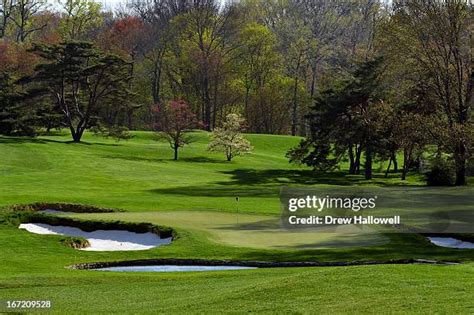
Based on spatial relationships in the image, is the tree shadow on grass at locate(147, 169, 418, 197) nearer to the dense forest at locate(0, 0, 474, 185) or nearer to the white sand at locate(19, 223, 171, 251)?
the dense forest at locate(0, 0, 474, 185)

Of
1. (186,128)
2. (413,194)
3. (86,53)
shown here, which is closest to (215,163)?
(186,128)

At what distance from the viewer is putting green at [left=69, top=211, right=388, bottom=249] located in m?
24.6

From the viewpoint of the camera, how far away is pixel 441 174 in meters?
50.3

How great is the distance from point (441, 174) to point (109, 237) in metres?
30.2

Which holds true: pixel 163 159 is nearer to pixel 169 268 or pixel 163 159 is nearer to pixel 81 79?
pixel 81 79

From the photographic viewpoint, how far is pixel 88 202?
36562 mm

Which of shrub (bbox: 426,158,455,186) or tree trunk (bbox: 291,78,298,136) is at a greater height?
tree trunk (bbox: 291,78,298,136)

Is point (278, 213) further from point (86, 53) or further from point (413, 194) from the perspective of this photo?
point (86, 53)

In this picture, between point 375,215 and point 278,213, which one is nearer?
point 375,215

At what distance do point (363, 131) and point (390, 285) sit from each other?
46.3 m

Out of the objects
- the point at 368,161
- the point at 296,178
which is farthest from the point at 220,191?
the point at 368,161

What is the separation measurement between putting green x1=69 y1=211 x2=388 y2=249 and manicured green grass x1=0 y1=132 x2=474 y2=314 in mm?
48

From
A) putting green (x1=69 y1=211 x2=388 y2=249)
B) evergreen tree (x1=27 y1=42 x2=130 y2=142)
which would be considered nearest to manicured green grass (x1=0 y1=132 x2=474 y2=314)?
putting green (x1=69 y1=211 x2=388 y2=249)

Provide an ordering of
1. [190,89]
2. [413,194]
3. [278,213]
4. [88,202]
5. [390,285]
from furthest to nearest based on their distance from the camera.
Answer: [190,89], [413,194], [88,202], [278,213], [390,285]
